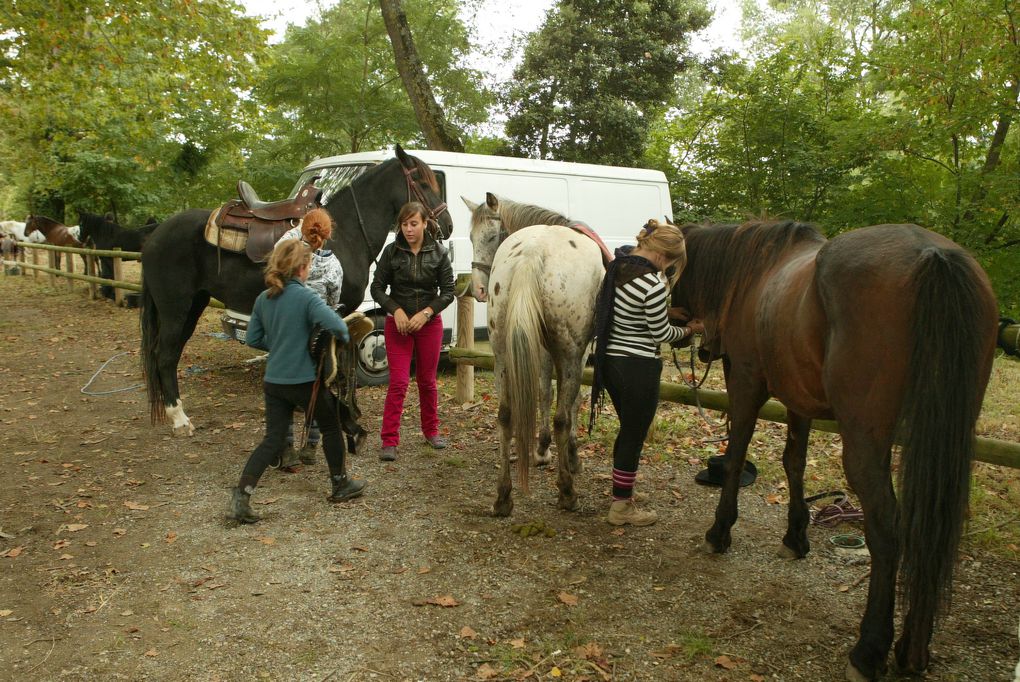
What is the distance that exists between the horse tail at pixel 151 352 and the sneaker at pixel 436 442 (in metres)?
2.28

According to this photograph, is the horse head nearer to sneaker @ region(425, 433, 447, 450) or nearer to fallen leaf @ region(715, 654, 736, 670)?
sneaker @ region(425, 433, 447, 450)

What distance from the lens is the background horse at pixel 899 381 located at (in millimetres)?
2418

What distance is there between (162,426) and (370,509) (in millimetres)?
2823

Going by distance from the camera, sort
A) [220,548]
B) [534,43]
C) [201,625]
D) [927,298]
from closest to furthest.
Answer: [927,298]
[201,625]
[220,548]
[534,43]

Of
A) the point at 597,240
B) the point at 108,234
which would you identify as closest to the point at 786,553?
the point at 597,240

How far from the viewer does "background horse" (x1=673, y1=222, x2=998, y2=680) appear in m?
2.42

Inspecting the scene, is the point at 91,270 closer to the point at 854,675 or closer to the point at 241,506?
the point at 241,506

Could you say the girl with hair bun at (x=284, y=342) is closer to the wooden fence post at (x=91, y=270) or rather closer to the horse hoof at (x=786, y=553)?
the horse hoof at (x=786, y=553)

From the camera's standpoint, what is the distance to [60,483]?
4.84 m

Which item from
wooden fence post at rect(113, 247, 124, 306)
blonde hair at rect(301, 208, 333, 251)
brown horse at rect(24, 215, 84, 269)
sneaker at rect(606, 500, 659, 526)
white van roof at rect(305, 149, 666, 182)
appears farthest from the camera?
brown horse at rect(24, 215, 84, 269)

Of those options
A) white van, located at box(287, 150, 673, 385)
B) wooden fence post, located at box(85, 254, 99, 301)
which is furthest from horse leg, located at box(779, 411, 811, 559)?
wooden fence post, located at box(85, 254, 99, 301)

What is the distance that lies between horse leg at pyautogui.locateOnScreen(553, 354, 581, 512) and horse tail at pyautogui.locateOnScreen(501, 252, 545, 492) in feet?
0.98

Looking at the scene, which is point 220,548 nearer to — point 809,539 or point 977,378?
point 809,539

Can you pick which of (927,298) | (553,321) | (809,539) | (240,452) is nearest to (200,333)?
(240,452)
